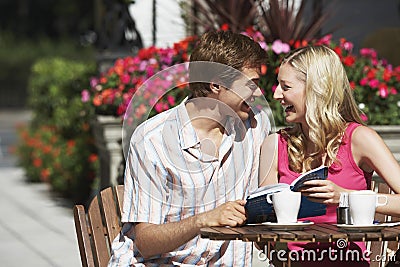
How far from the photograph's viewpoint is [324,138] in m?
3.83

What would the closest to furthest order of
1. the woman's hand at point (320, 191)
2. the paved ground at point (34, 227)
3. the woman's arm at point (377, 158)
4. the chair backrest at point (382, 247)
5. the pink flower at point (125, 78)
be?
1. the woman's hand at point (320, 191)
2. the woman's arm at point (377, 158)
3. the chair backrest at point (382, 247)
4. the paved ground at point (34, 227)
5. the pink flower at point (125, 78)

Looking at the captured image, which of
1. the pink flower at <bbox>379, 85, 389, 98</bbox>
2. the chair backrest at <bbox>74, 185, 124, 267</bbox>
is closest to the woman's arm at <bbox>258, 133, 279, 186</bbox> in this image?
the chair backrest at <bbox>74, 185, 124, 267</bbox>

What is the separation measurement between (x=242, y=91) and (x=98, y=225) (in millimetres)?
934

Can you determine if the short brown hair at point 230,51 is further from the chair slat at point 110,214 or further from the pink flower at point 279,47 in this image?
the pink flower at point 279,47

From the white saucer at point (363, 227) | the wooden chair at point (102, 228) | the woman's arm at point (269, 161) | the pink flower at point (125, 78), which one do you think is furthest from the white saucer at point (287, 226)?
the pink flower at point (125, 78)

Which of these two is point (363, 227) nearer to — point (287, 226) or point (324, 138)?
point (287, 226)

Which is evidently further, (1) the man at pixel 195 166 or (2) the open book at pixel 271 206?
(1) the man at pixel 195 166

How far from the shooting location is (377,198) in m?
3.54

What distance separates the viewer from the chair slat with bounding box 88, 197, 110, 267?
13.0 ft

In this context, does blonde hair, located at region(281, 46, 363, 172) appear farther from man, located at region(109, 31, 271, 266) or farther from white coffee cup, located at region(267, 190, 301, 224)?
Answer: white coffee cup, located at region(267, 190, 301, 224)

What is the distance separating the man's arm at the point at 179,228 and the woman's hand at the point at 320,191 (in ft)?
0.81

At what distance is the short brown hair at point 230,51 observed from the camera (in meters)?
3.49

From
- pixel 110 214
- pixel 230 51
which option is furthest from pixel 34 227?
pixel 230 51

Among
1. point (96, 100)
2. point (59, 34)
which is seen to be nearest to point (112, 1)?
point (96, 100)
